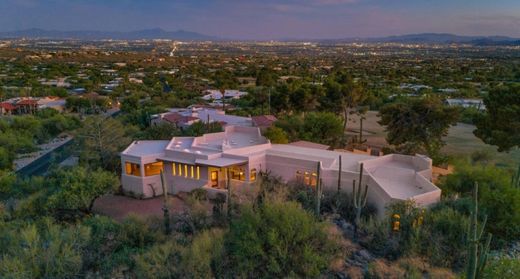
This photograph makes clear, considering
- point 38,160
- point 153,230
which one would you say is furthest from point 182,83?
point 153,230

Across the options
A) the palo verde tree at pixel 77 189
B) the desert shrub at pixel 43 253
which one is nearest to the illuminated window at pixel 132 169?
the palo verde tree at pixel 77 189

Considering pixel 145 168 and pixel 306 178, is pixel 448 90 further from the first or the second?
pixel 145 168

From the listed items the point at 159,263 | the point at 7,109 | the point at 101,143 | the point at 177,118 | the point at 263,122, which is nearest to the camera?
the point at 159,263

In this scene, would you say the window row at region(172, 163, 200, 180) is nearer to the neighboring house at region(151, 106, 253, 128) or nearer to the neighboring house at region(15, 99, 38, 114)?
the neighboring house at region(151, 106, 253, 128)

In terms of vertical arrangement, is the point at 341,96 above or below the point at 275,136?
above

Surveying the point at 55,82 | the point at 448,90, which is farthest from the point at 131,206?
the point at 55,82

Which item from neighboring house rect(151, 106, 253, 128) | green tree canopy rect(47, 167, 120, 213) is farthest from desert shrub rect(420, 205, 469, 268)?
neighboring house rect(151, 106, 253, 128)

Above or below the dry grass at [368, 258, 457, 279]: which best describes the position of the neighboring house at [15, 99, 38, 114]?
below

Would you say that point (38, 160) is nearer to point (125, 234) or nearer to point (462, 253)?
point (125, 234)
